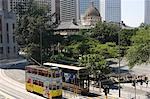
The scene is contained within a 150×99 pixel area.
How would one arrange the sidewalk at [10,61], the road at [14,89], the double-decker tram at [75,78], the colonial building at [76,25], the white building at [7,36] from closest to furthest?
the double-decker tram at [75,78], the road at [14,89], the sidewalk at [10,61], the white building at [7,36], the colonial building at [76,25]

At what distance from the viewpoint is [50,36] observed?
3477 inches

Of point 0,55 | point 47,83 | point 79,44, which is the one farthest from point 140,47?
point 0,55

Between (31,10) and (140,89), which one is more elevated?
(31,10)

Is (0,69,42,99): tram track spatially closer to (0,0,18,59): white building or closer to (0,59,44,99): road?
(0,59,44,99): road

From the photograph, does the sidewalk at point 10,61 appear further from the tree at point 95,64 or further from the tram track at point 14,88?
the tree at point 95,64

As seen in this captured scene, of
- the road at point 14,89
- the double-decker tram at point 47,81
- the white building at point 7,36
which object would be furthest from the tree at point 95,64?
the white building at point 7,36

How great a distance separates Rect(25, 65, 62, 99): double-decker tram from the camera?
45.9 metres

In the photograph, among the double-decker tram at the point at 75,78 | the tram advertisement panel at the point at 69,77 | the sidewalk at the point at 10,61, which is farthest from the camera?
the sidewalk at the point at 10,61

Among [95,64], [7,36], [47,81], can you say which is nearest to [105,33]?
[7,36]

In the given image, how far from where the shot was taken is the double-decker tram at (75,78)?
160 feet

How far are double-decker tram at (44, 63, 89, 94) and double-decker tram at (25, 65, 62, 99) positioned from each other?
316cm

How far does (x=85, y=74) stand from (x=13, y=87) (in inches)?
579

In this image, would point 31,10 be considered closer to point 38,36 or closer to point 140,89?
point 38,36

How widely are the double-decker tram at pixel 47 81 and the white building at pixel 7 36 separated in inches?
1959
